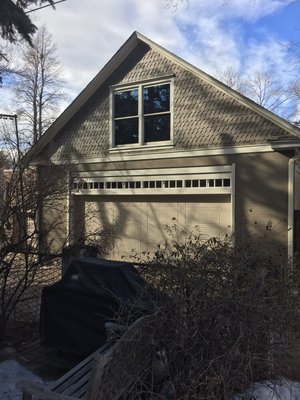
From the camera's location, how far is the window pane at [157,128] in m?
13.4

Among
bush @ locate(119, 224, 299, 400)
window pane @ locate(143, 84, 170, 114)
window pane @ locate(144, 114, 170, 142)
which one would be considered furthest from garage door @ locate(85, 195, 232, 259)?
bush @ locate(119, 224, 299, 400)

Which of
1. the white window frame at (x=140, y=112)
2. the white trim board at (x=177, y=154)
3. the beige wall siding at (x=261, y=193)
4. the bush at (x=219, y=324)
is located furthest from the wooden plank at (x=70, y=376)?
the white window frame at (x=140, y=112)

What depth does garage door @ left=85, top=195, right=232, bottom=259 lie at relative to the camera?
12203mm

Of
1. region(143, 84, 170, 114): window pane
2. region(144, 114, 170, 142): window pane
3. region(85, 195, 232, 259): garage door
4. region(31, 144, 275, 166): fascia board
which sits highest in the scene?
region(143, 84, 170, 114): window pane

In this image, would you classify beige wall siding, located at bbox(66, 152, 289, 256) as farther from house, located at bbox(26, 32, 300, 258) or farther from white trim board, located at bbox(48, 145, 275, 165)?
white trim board, located at bbox(48, 145, 275, 165)

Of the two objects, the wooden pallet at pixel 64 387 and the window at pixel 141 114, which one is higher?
the window at pixel 141 114

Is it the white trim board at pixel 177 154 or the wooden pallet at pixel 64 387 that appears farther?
the white trim board at pixel 177 154

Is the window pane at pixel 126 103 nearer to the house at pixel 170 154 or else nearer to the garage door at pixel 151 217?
the house at pixel 170 154

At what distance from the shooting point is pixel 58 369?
511cm

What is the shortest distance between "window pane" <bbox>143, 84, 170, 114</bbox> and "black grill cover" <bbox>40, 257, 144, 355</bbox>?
8.70m

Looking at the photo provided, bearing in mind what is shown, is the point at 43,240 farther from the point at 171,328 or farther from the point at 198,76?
the point at 198,76

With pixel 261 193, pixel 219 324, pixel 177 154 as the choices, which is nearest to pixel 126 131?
pixel 177 154

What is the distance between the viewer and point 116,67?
14422mm

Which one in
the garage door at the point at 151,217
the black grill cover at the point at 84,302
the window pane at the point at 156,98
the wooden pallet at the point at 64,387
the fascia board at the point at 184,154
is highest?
the window pane at the point at 156,98
